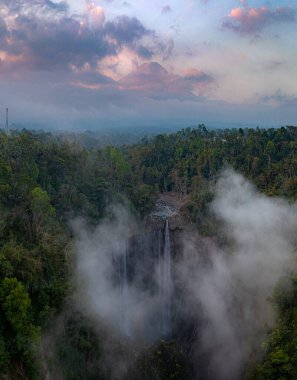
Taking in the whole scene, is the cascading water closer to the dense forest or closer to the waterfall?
the waterfall

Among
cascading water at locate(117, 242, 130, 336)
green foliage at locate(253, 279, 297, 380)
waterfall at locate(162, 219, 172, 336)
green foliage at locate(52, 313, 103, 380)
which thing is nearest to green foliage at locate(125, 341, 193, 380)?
green foliage at locate(52, 313, 103, 380)

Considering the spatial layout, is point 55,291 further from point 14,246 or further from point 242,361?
point 242,361

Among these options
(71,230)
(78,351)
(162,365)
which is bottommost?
(162,365)

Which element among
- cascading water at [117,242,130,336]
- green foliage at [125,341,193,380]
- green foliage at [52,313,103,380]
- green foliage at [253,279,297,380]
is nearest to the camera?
green foliage at [253,279,297,380]

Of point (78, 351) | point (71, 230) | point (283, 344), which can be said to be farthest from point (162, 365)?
point (71, 230)

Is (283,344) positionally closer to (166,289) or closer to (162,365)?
(162,365)
